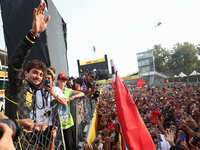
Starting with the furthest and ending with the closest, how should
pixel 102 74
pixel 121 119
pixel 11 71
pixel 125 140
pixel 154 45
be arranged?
pixel 154 45
pixel 102 74
pixel 121 119
pixel 125 140
pixel 11 71

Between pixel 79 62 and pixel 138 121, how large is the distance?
2005cm

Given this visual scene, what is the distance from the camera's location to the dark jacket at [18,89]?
4.33 ft

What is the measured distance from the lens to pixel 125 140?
6.17 feet

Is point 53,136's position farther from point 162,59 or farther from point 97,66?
point 162,59

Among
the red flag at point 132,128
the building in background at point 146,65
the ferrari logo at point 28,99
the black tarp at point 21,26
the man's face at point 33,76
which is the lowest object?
the red flag at point 132,128

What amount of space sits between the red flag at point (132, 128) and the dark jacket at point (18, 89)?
1225mm

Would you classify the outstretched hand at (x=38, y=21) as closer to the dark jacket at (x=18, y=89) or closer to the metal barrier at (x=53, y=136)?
the dark jacket at (x=18, y=89)

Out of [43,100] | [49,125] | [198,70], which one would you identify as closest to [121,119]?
[49,125]

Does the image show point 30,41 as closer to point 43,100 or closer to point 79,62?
point 43,100

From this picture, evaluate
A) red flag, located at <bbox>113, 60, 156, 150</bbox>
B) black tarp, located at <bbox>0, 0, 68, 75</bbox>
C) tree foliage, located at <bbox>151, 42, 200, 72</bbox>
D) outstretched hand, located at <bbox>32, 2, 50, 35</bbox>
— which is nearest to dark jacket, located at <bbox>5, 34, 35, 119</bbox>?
outstretched hand, located at <bbox>32, 2, 50, 35</bbox>

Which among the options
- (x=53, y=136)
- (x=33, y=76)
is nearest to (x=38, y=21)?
(x=33, y=76)

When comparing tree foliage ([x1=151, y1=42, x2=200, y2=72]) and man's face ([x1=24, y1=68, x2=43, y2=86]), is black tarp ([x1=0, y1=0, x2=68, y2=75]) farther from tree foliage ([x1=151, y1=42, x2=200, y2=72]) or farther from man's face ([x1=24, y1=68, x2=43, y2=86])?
tree foliage ([x1=151, y1=42, x2=200, y2=72])


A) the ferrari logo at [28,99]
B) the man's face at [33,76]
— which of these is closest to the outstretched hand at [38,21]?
the man's face at [33,76]

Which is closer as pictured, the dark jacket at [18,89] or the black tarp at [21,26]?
the dark jacket at [18,89]
